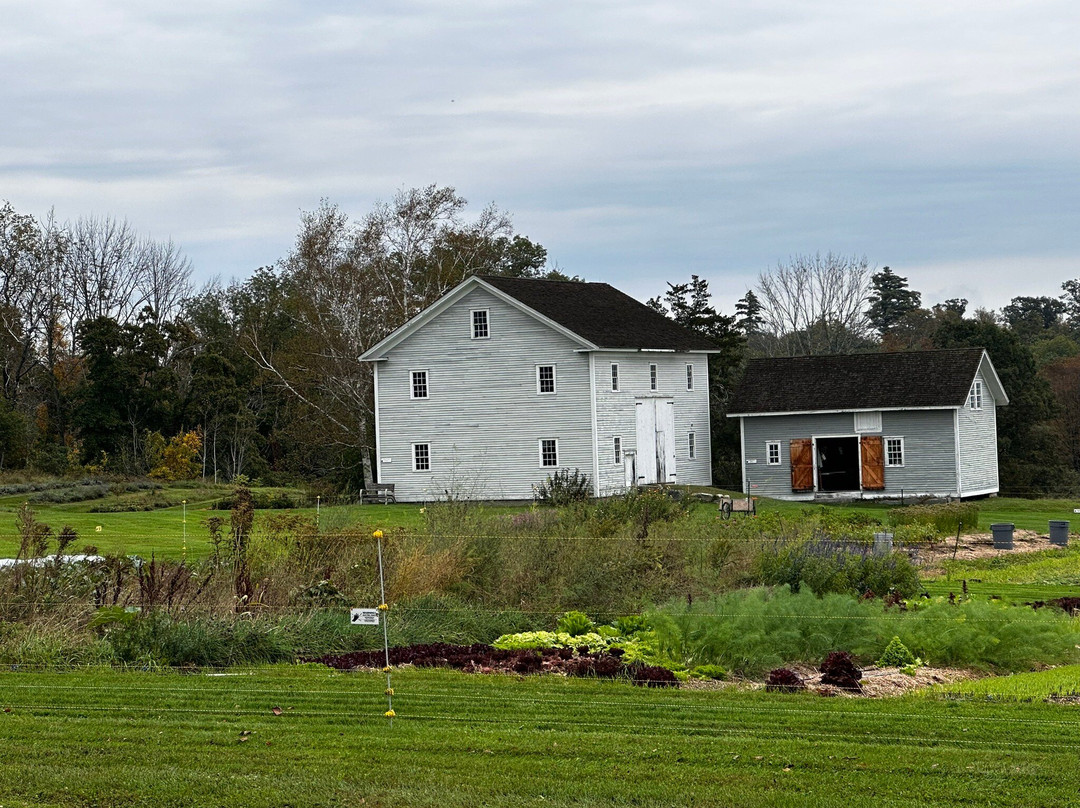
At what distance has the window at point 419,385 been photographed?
A: 42062mm

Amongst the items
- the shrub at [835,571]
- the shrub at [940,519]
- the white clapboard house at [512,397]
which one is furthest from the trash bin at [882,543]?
the white clapboard house at [512,397]

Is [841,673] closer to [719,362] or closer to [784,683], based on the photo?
[784,683]

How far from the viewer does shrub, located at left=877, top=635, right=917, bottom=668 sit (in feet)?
40.3

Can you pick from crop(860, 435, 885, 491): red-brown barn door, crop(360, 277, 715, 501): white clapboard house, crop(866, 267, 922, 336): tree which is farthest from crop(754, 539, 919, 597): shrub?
crop(866, 267, 922, 336): tree

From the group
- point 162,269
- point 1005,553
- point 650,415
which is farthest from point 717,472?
point 162,269

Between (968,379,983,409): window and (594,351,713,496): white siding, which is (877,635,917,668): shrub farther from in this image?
(968,379,983,409): window

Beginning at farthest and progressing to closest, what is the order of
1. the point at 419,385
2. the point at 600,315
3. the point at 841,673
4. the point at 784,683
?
1. the point at 600,315
2. the point at 419,385
3. the point at 841,673
4. the point at 784,683

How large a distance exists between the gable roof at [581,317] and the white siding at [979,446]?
9396 mm

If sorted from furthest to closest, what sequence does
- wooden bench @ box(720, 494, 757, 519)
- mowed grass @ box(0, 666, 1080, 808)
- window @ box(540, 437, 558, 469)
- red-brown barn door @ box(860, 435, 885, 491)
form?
red-brown barn door @ box(860, 435, 885, 491), window @ box(540, 437, 558, 469), wooden bench @ box(720, 494, 757, 519), mowed grass @ box(0, 666, 1080, 808)

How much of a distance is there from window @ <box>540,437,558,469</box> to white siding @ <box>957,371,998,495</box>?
13189 mm

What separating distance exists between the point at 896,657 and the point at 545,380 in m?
28.8

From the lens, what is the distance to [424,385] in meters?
42.1

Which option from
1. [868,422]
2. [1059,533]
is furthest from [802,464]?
[1059,533]

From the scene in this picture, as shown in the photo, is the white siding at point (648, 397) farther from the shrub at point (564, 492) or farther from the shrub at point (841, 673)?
the shrub at point (841, 673)
